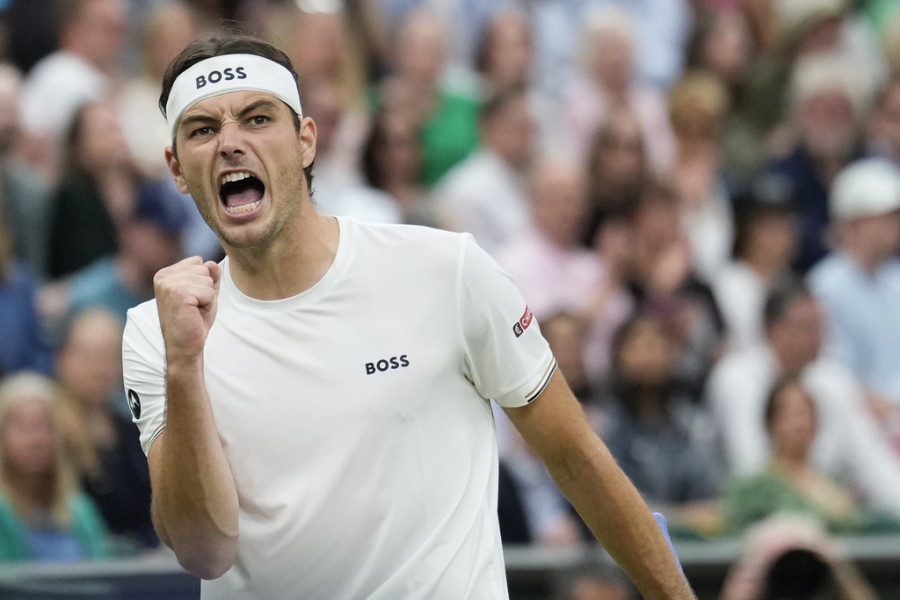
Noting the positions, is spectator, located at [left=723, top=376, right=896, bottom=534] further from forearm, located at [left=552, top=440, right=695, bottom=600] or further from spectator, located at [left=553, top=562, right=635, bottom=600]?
forearm, located at [left=552, top=440, right=695, bottom=600]

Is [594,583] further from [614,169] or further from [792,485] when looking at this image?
[614,169]

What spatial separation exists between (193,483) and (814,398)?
546cm

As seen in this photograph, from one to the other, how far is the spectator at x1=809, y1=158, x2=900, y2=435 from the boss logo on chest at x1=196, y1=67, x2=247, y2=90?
6.06 metres

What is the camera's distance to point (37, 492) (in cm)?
705

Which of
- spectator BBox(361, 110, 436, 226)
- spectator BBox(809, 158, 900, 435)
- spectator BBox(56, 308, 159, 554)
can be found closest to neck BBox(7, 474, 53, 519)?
spectator BBox(56, 308, 159, 554)

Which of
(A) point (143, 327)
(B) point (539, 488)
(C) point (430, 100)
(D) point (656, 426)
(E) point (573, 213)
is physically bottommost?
(B) point (539, 488)

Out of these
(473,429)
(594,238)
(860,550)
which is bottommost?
(860,550)

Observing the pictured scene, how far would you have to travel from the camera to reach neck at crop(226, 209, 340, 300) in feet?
13.0

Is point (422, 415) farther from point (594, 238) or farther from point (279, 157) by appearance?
point (594, 238)

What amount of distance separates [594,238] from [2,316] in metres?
3.22

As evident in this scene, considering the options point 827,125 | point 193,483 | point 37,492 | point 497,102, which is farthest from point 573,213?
point 193,483

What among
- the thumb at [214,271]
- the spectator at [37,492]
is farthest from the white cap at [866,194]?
the thumb at [214,271]

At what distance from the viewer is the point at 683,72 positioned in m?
11.0

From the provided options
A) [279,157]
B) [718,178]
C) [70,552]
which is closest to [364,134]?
[718,178]
